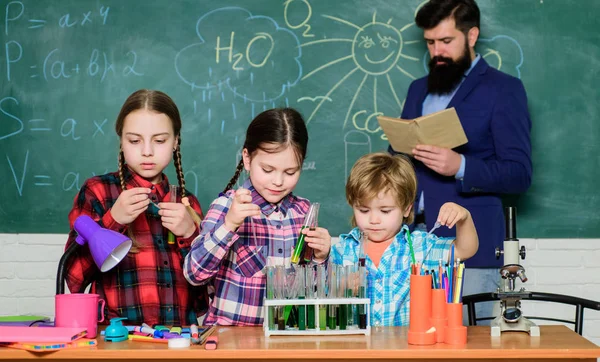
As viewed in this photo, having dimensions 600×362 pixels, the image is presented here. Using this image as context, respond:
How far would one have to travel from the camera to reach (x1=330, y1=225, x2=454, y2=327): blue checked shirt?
7.06 ft

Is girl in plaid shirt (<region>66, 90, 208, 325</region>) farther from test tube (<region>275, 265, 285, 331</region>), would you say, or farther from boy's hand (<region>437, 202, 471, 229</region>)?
boy's hand (<region>437, 202, 471, 229</region>)

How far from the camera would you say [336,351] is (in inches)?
66.9

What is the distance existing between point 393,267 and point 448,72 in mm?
1471

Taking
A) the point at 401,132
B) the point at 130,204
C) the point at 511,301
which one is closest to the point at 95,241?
the point at 130,204

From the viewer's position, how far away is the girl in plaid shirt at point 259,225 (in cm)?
220

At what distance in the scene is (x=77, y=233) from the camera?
2.17 m

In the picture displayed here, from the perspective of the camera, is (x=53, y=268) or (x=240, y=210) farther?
(x=53, y=268)

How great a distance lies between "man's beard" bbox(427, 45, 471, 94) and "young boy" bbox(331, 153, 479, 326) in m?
1.18

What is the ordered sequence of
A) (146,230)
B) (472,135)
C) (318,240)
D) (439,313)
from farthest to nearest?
(472,135)
(146,230)
(318,240)
(439,313)

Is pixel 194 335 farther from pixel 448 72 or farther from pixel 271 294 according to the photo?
pixel 448 72

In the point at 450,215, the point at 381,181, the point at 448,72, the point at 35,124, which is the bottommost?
the point at 450,215

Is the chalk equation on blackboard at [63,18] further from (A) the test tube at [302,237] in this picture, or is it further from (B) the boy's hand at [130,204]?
(A) the test tube at [302,237]

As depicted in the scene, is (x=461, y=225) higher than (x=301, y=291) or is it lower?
higher

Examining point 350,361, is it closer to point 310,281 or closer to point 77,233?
point 310,281
